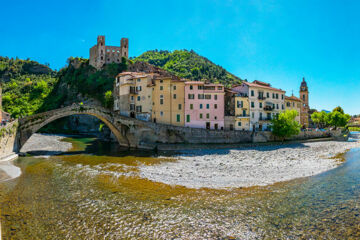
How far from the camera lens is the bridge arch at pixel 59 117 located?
33.2m

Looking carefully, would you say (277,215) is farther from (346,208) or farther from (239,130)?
(239,130)

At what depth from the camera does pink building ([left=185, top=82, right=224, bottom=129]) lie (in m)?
46.1

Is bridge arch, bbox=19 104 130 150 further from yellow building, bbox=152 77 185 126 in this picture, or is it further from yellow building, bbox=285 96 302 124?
yellow building, bbox=285 96 302 124

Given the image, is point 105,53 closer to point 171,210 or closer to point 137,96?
point 137,96

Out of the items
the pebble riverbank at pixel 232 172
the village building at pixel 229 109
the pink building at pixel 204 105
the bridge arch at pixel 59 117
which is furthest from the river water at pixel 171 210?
the village building at pixel 229 109

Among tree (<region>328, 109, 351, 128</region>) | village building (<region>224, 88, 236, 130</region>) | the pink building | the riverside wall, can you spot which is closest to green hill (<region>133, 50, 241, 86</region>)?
tree (<region>328, 109, 351, 128</region>)

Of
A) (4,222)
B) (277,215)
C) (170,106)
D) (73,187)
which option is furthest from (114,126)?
(277,215)

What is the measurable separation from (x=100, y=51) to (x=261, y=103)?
69.1 meters

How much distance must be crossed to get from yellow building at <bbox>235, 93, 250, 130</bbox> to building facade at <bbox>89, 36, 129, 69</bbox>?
60.7m

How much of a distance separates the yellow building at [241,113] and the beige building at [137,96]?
19.6 metres

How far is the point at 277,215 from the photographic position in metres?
12.1

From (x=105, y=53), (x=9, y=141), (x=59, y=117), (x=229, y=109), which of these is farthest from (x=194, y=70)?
(x=9, y=141)

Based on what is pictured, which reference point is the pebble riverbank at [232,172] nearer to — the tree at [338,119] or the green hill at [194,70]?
the tree at [338,119]

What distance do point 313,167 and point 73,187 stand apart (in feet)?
83.6
